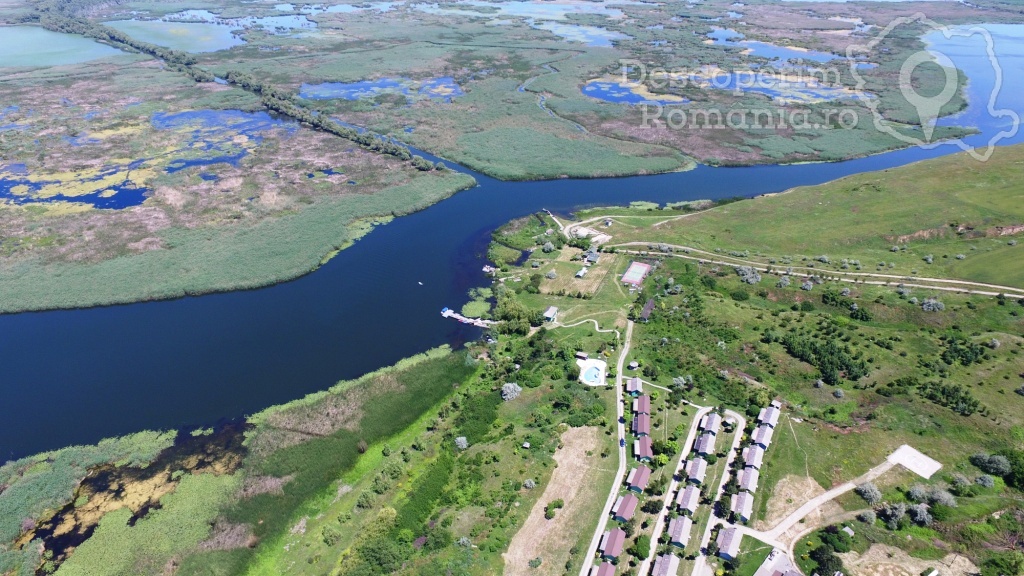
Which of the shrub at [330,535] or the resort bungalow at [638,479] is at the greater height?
the resort bungalow at [638,479]

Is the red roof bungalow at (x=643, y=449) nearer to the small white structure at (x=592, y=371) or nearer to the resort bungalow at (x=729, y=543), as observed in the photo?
the resort bungalow at (x=729, y=543)

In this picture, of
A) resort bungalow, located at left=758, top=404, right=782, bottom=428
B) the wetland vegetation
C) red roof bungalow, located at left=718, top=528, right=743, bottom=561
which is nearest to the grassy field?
the wetland vegetation

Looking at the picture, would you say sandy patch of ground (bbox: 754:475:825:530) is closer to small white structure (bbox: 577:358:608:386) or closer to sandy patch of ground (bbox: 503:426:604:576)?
sandy patch of ground (bbox: 503:426:604:576)

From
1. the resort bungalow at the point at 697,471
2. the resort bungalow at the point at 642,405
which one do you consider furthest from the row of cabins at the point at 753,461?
the resort bungalow at the point at 642,405

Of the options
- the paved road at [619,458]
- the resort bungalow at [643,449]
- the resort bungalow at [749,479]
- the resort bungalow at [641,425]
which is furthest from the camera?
the resort bungalow at [641,425]

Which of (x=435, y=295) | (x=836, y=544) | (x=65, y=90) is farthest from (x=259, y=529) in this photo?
(x=65, y=90)

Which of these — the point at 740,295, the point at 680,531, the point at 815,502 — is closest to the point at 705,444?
the point at 815,502
